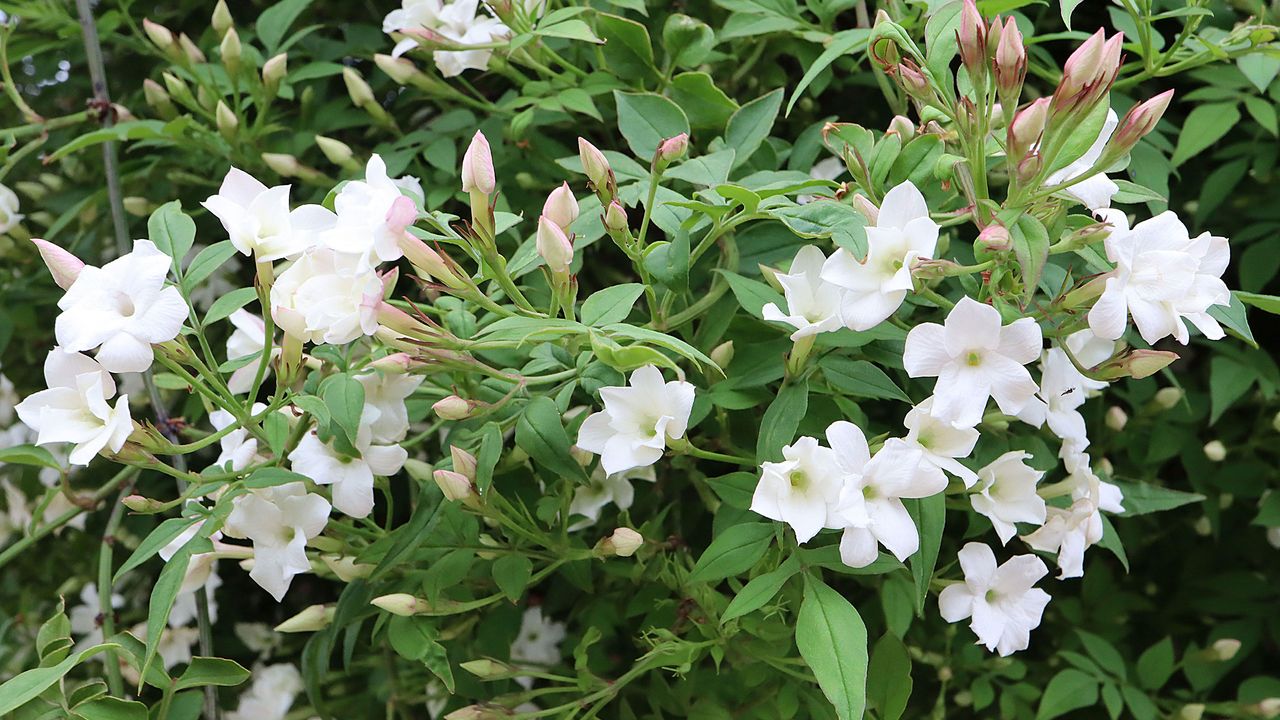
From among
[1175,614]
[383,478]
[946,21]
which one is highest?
[946,21]

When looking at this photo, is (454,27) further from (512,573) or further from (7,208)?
(7,208)

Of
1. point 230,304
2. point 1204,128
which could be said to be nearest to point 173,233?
point 230,304

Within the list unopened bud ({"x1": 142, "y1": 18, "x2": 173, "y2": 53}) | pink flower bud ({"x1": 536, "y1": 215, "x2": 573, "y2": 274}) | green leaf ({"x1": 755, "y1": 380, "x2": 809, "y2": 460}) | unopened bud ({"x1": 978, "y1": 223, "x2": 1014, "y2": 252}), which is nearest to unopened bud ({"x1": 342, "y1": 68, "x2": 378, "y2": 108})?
unopened bud ({"x1": 142, "y1": 18, "x2": 173, "y2": 53})

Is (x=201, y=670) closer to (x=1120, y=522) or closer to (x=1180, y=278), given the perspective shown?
(x=1180, y=278)

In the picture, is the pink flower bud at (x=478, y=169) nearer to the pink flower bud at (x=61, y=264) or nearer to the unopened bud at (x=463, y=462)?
the unopened bud at (x=463, y=462)

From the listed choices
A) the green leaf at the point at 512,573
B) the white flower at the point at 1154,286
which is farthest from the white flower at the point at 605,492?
the white flower at the point at 1154,286

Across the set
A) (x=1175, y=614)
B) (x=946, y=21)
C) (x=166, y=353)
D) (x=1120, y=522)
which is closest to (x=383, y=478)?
(x=166, y=353)
